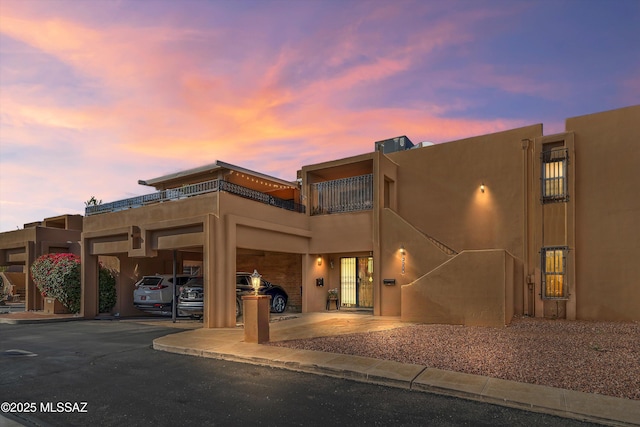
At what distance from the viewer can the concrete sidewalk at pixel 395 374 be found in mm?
5285

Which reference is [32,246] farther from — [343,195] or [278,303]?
[343,195]

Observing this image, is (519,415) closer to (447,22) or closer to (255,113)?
(447,22)

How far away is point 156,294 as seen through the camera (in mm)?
15758

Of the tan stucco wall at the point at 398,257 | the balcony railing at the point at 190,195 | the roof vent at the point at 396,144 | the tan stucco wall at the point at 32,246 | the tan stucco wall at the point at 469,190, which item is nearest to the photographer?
the balcony railing at the point at 190,195

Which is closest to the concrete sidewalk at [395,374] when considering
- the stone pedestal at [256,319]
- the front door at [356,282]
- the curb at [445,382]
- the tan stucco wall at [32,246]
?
the curb at [445,382]

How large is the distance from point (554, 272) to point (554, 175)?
3.29 m

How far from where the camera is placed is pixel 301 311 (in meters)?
17.1

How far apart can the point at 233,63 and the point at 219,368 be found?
32.1ft

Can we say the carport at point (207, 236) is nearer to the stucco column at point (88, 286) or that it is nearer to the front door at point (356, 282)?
the stucco column at point (88, 286)

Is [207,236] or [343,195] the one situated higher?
[343,195]

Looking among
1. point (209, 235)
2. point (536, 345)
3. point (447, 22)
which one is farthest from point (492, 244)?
point (209, 235)

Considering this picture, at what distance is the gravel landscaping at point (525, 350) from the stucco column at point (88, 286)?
38.6 feet

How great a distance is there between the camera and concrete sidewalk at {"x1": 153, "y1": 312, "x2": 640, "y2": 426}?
5285 millimetres

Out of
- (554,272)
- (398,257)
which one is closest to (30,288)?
(398,257)
